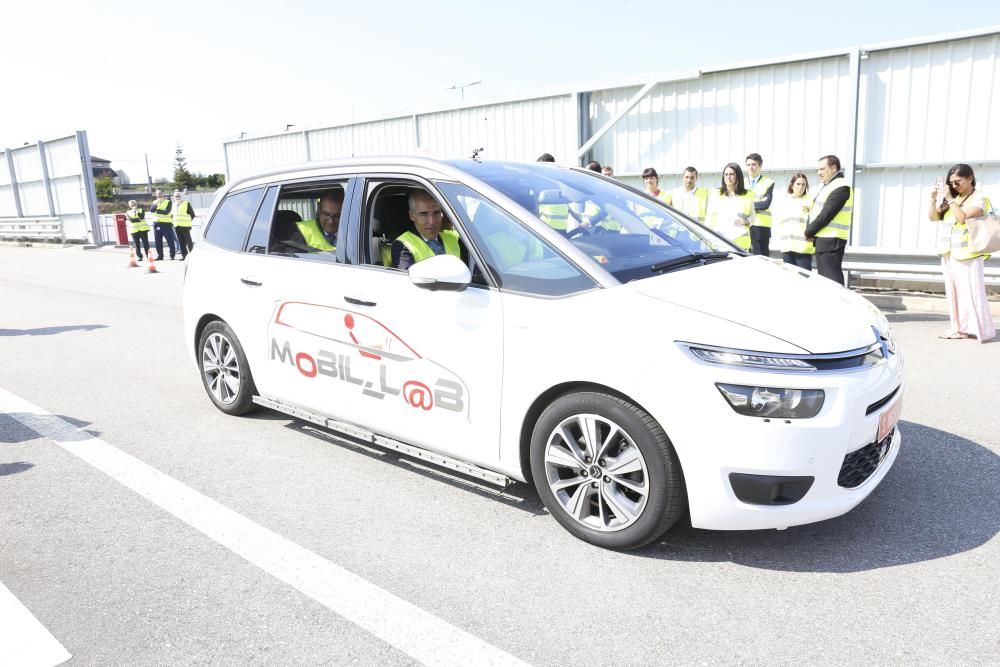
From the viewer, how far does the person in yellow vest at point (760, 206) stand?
931 cm

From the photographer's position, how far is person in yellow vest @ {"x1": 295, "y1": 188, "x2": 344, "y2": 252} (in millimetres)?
4434

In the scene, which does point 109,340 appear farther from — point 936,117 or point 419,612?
point 936,117

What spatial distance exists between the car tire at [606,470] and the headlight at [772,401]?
32 cm

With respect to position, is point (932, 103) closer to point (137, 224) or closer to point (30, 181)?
point (137, 224)

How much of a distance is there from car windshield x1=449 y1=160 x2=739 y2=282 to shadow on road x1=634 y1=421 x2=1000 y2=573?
1.23 metres

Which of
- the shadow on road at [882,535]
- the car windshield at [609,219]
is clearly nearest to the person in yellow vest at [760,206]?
the car windshield at [609,219]

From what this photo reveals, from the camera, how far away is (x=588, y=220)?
149 inches

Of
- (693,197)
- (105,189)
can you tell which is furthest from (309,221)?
(105,189)

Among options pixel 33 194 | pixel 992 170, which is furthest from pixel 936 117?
pixel 33 194

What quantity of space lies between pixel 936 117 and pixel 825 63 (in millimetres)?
1582

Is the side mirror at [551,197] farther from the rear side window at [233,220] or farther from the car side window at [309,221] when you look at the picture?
the rear side window at [233,220]

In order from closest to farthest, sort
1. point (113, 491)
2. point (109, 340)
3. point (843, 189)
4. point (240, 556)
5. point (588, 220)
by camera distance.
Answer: point (240, 556), point (588, 220), point (113, 491), point (843, 189), point (109, 340)

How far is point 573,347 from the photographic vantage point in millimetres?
3174

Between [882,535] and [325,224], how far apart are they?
11.1 ft
